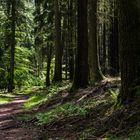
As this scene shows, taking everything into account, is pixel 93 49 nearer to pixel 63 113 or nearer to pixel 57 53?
pixel 63 113

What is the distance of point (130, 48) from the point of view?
9.80 meters

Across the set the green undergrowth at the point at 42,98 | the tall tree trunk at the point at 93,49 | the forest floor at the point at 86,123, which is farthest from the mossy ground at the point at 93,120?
the green undergrowth at the point at 42,98

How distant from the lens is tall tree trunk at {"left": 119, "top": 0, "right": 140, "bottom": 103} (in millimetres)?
9766

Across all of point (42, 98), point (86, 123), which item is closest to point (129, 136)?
point (86, 123)

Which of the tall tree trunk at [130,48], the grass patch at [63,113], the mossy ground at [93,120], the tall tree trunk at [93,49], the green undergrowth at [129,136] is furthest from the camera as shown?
the tall tree trunk at [93,49]

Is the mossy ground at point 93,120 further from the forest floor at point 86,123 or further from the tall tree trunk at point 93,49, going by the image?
the tall tree trunk at point 93,49

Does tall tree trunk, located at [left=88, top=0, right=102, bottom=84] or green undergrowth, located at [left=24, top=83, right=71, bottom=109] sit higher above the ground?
tall tree trunk, located at [left=88, top=0, right=102, bottom=84]

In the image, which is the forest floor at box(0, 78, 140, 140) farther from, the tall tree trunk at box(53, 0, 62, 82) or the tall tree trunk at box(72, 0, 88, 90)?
the tall tree trunk at box(53, 0, 62, 82)

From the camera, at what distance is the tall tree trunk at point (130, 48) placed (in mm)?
9766

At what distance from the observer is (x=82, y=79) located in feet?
57.9

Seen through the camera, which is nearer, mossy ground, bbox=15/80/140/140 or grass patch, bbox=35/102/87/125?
mossy ground, bbox=15/80/140/140

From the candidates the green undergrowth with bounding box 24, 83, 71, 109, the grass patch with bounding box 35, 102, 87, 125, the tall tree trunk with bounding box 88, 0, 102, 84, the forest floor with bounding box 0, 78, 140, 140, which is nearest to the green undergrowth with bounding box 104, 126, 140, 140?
the forest floor with bounding box 0, 78, 140, 140

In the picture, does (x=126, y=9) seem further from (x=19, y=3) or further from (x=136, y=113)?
(x=19, y=3)

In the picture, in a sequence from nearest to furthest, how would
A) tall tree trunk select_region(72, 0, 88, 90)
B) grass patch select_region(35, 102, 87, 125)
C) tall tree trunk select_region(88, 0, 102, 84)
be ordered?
grass patch select_region(35, 102, 87, 125) → tall tree trunk select_region(72, 0, 88, 90) → tall tree trunk select_region(88, 0, 102, 84)
